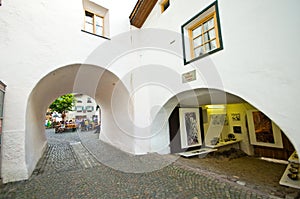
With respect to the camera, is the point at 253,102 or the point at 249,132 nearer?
the point at 253,102

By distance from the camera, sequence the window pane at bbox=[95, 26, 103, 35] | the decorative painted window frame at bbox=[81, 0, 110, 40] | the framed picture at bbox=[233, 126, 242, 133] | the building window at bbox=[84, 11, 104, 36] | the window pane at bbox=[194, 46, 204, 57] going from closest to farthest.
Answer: the window pane at bbox=[194, 46, 204, 57]
the decorative painted window frame at bbox=[81, 0, 110, 40]
the building window at bbox=[84, 11, 104, 36]
the window pane at bbox=[95, 26, 103, 35]
the framed picture at bbox=[233, 126, 242, 133]

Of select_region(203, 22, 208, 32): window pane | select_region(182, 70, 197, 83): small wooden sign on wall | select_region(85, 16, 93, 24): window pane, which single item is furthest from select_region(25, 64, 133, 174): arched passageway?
select_region(203, 22, 208, 32): window pane

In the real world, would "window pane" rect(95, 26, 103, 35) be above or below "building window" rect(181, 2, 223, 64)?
above

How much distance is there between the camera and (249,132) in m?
6.87

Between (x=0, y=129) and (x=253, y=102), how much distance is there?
17.6 ft

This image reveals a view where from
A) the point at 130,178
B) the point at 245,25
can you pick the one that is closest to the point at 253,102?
the point at 245,25

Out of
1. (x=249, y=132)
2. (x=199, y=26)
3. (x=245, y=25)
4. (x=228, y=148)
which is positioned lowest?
(x=228, y=148)

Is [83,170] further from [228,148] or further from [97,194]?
[228,148]

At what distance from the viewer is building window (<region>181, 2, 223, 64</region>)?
3.50 m

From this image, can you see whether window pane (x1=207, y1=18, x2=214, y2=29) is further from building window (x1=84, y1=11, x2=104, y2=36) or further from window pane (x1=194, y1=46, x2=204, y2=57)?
building window (x1=84, y1=11, x2=104, y2=36)

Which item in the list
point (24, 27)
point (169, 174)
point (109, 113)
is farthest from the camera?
point (109, 113)

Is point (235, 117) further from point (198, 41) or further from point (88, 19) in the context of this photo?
point (88, 19)

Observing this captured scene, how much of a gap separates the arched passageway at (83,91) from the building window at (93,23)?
5.12 feet

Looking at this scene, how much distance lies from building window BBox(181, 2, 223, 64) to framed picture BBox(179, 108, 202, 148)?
2.66 metres
